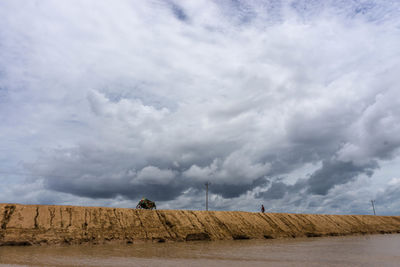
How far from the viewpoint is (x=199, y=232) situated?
2442 cm

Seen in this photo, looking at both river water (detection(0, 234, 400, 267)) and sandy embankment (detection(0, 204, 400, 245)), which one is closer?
river water (detection(0, 234, 400, 267))

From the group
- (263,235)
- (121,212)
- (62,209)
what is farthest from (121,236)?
(263,235)

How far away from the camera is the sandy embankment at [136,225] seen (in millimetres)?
19297

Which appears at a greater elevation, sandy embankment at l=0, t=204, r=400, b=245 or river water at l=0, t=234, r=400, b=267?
sandy embankment at l=0, t=204, r=400, b=245

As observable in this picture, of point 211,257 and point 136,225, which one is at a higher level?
point 136,225

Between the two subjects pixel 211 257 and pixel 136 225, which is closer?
pixel 211 257

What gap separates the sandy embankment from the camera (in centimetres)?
1930

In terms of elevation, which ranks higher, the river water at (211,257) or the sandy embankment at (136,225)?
the sandy embankment at (136,225)

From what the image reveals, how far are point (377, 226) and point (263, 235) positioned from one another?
2182 cm

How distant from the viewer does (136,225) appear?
23.0 m

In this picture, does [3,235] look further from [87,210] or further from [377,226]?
[377,226]

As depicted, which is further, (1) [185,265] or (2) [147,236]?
(2) [147,236]

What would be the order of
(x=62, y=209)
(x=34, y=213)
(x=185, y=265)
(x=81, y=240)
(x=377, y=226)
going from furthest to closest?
(x=377, y=226) < (x=62, y=209) < (x=34, y=213) < (x=81, y=240) < (x=185, y=265)

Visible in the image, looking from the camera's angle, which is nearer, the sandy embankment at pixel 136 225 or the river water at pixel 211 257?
the river water at pixel 211 257
